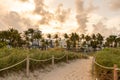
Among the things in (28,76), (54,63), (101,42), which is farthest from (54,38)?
(28,76)

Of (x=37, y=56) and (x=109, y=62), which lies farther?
(x=37, y=56)

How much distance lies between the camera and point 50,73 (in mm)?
16125

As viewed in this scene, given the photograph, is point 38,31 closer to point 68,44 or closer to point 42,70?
point 68,44

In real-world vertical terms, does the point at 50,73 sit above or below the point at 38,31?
below

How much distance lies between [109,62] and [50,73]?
18.6ft

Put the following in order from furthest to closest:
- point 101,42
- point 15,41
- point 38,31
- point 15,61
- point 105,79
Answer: point 101,42 → point 38,31 → point 15,41 → point 15,61 → point 105,79

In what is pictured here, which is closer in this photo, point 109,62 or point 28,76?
point 109,62

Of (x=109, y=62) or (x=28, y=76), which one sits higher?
(x=109, y=62)

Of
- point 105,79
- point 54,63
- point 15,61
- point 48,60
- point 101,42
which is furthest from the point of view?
point 101,42

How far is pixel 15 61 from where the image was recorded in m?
13.2

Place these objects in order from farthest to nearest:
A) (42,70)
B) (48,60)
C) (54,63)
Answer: (54,63) → (48,60) → (42,70)

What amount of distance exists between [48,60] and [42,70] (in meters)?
1.91

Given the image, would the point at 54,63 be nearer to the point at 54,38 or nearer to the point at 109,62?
the point at 109,62

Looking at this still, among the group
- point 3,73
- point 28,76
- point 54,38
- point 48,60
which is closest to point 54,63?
point 48,60
